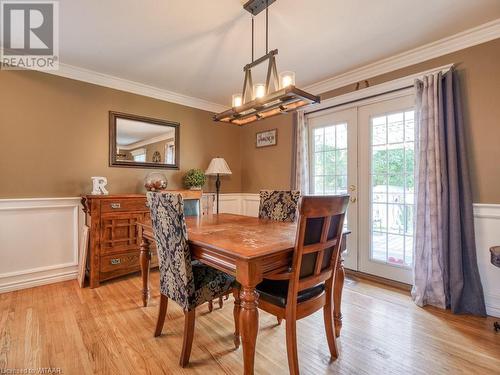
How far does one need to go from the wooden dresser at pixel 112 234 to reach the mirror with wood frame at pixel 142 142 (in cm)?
63

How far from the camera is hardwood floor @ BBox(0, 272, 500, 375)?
1.56 meters

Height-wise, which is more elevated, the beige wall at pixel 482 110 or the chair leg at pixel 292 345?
the beige wall at pixel 482 110

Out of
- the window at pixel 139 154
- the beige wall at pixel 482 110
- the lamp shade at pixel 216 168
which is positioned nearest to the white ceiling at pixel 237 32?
the beige wall at pixel 482 110

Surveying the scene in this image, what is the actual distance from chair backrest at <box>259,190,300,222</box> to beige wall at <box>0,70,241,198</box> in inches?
71.9

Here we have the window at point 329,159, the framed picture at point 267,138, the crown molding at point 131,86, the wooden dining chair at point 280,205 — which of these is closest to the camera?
the wooden dining chair at point 280,205

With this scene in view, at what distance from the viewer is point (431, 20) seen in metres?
2.10

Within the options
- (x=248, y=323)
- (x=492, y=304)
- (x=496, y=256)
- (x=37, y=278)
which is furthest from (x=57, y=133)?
(x=492, y=304)

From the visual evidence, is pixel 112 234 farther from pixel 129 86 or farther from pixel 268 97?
pixel 268 97

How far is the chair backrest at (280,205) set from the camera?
248 cm

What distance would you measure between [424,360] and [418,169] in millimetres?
1603

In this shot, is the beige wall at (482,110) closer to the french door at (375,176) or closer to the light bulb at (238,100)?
the french door at (375,176)

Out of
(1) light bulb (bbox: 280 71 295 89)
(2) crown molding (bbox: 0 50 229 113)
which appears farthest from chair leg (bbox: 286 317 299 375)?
(2) crown molding (bbox: 0 50 229 113)

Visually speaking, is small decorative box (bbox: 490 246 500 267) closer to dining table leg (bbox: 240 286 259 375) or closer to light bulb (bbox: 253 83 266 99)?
dining table leg (bbox: 240 286 259 375)

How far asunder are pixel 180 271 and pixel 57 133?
96.2 inches
